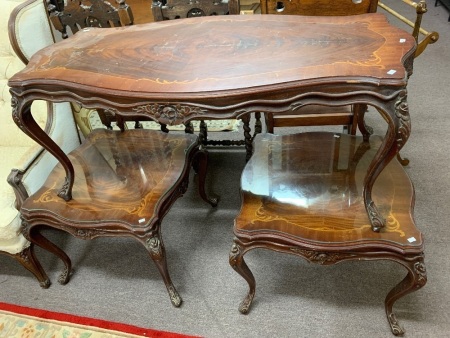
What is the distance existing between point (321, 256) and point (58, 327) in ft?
3.43

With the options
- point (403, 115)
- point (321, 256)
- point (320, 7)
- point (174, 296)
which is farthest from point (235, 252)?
point (320, 7)

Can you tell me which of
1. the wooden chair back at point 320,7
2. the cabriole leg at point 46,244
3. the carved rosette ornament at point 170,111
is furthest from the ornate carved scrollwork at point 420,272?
the cabriole leg at point 46,244

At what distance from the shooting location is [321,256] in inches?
46.4

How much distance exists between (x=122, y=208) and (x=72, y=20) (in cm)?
98

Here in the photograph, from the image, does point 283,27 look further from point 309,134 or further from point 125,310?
point 125,310

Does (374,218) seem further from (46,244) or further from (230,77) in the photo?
(46,244)

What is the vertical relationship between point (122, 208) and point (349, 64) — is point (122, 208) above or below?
below

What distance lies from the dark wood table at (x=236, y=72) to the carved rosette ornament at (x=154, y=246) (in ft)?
1.33

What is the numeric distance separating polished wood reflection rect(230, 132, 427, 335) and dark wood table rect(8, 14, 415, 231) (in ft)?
0.28

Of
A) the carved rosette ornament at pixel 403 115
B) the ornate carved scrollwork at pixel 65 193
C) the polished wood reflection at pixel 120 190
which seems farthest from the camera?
the ornate carved scrollwork at pixel 65 193

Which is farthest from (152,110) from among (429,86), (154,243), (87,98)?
(429,86)

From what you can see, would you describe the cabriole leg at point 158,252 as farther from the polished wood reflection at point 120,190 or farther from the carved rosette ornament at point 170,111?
the carved rosette ornament at point 170,111

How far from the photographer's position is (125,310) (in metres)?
1.51

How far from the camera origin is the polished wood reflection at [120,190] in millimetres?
1348
